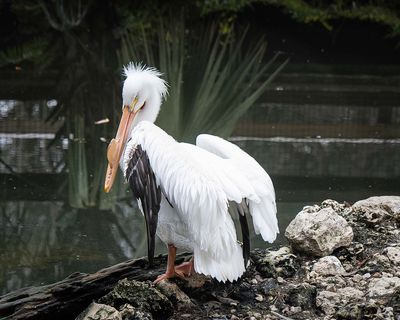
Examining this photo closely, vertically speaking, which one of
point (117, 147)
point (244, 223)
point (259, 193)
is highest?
point (117, 147)

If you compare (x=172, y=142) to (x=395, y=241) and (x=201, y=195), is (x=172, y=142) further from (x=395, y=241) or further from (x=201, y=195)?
(x=395, y=241)

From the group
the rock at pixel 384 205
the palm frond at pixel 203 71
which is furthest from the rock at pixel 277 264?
the palm frond at pixel 203 71

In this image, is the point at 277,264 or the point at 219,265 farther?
the point at 277,264

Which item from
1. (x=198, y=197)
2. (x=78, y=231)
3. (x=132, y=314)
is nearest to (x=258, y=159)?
(x=78, y=231)

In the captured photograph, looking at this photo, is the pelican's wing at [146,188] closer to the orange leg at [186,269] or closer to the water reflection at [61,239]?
the orange leg at [186,269]

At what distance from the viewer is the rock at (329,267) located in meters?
3.01

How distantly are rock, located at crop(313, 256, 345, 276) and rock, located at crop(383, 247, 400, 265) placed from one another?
0.19m

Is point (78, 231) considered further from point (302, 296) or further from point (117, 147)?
point (302, 296)

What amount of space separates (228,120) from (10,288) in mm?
2126

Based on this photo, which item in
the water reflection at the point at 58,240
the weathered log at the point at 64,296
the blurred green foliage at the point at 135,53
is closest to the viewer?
the weathered log at the point at 64,296

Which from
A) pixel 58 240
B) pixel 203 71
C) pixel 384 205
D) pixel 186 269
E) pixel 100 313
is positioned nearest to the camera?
pixel 100 313

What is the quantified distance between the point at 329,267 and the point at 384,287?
0.28 metres

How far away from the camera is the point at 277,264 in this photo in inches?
121

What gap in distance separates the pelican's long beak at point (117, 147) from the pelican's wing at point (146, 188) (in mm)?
209
